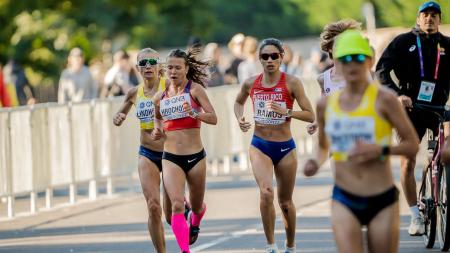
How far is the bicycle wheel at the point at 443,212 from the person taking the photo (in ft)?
43.6

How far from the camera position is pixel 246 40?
1067 inches

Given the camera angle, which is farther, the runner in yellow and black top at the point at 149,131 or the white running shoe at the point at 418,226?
the white running shoe at the point at 418,226

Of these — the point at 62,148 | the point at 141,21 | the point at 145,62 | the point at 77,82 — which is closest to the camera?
the point at 145,62

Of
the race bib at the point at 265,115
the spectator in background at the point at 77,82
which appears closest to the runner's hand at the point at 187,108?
the race bib at the point at 265,115

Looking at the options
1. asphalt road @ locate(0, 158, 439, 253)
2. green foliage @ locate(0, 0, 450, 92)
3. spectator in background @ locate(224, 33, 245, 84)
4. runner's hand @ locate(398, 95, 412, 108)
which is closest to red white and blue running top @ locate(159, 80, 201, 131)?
asphalt road @ locate(0, 158, 439, 253)

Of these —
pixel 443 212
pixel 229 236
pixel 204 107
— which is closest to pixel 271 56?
pixel 204 107

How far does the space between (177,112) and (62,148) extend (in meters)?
7.03

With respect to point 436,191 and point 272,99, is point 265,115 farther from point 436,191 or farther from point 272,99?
point 436,191

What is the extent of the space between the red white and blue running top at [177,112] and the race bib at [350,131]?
4.04 m

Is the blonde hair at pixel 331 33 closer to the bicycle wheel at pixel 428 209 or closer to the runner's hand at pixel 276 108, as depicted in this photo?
the runner's hand at pixel 276 108

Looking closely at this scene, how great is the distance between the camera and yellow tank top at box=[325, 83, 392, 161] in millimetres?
9352

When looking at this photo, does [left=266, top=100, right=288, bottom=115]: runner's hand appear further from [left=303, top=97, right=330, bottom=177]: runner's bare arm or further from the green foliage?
the green foliage

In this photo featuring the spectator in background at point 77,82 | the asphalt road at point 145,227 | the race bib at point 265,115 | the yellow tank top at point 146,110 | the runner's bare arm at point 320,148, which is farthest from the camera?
the spectator in background at point 77,82

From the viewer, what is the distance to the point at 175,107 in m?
13.4
